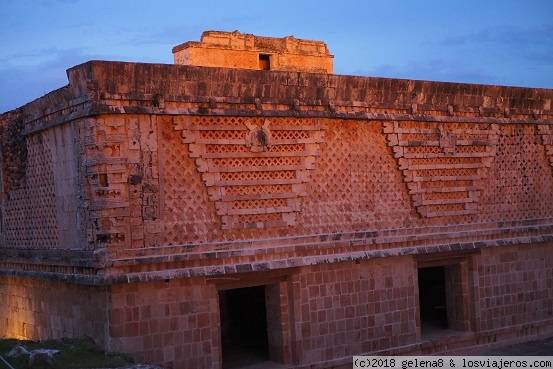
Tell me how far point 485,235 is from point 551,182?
7.39 feet

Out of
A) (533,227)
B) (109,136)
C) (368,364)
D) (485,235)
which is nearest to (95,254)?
(109,136)

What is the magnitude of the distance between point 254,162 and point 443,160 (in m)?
3.74

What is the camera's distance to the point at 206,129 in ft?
32.1

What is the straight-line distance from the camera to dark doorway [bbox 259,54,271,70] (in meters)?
15.5

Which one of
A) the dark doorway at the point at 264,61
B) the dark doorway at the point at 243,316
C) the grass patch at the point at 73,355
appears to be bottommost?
the dark doorway at the point at 243,316

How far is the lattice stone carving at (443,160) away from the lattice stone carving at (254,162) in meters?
1.73

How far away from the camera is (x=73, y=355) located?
8594mm

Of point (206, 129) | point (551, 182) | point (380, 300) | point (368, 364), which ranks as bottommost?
point (368, 364)

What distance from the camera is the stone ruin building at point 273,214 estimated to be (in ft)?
30.0

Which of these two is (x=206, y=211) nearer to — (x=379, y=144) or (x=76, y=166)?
(x=76, y=166)

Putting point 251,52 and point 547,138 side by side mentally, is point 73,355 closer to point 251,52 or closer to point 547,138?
point 251,52

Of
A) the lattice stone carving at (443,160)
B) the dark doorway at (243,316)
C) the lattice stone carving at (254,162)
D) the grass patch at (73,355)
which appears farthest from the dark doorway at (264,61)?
the grass patch at (73,355)

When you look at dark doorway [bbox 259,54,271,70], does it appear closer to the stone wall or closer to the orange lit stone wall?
the orange lit stone wall

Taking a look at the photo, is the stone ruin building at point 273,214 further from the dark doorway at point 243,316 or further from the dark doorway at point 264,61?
the dark doorway at point 264,61
